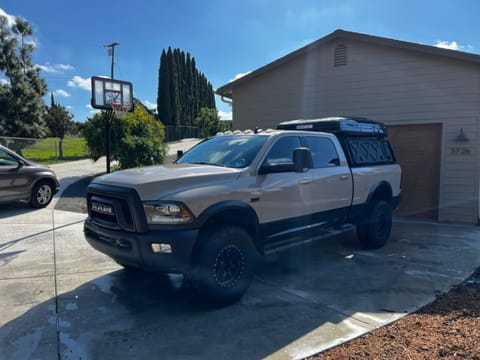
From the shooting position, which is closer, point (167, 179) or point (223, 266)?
point (167, 179)

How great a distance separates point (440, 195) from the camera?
905 centimetres

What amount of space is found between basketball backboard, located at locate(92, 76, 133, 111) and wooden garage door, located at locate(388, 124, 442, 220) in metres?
7.32

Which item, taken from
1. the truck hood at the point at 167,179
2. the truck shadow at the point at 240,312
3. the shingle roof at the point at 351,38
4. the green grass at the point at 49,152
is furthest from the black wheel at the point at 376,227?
the green grass at the point at 49,152

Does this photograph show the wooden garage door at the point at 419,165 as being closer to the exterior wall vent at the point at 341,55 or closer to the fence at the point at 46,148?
the exterior wall vent at the point at 341,55

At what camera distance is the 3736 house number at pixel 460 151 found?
8.67 metres

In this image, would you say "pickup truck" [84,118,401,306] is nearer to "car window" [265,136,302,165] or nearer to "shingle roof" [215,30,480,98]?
"car window" [265,136,302,165]

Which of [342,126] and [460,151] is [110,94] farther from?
[460,151]

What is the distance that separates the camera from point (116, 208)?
4008 mm

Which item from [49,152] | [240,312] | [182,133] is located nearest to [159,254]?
[240,312]

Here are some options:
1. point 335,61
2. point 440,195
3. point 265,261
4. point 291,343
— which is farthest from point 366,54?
point 291,343

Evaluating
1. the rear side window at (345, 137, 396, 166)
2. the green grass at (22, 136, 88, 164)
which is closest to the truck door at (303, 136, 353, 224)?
the rear side window at (345, 137, 396, 166)

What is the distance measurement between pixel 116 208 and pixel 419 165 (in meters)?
7.93

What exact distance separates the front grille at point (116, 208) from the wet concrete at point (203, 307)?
974 millimetres

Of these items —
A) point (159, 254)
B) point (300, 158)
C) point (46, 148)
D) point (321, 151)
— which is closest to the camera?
point (159, 254)
